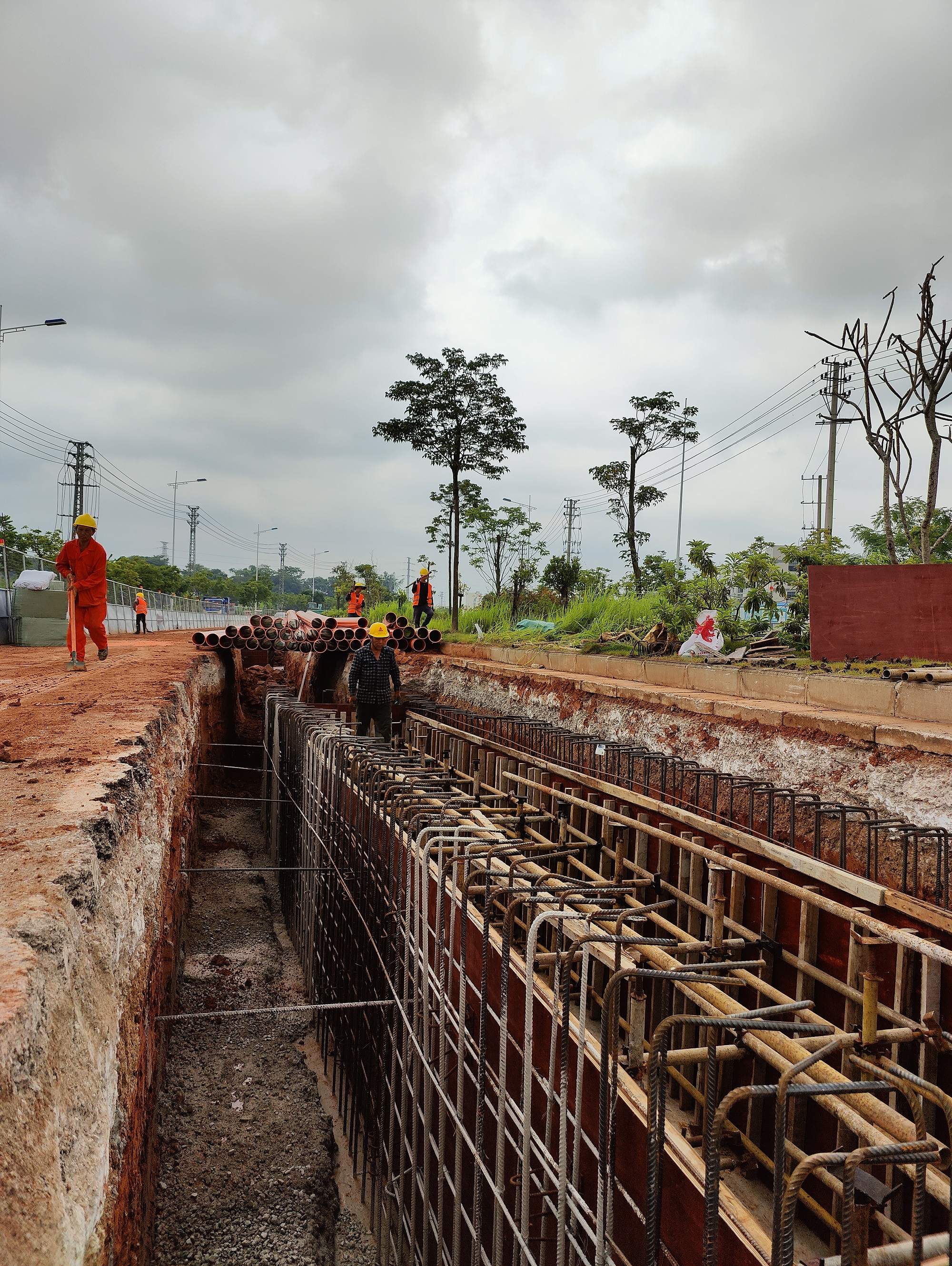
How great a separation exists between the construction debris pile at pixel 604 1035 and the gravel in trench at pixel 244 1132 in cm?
23

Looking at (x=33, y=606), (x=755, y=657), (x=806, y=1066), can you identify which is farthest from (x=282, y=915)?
(x=33, y=606)

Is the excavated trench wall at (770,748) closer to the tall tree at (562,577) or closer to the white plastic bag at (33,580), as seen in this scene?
the tall tree at (562,577)

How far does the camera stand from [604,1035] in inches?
73.1

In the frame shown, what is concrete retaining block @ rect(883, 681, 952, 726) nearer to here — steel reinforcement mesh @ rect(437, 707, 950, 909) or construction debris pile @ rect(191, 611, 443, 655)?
steel reinforcement mesh @ rect(437, 707, 950, 909)

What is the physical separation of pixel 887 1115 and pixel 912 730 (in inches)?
138

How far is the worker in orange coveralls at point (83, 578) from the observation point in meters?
8.48

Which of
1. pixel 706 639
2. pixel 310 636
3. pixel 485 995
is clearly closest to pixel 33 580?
pixel 310 636

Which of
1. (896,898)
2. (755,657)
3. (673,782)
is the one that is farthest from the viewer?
(755,657)

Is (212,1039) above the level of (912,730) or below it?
below

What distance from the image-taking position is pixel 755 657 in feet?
30.5

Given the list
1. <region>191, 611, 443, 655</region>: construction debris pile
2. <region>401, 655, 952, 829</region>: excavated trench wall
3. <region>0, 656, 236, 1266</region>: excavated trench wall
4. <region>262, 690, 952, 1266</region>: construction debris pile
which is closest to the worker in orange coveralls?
<region>191, 611, 443, 655</region>: construction debris pile

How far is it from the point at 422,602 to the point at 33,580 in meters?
9.11

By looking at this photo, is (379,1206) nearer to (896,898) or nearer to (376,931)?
(376,931)

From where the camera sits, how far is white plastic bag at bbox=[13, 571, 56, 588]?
57.1ft
